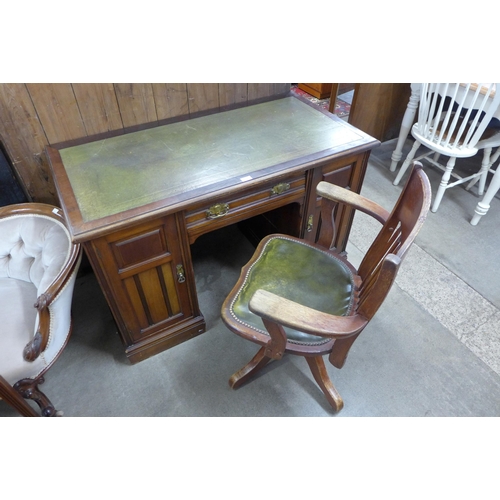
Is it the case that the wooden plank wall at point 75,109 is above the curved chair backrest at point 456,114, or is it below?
above

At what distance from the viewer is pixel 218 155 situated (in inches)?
52.7

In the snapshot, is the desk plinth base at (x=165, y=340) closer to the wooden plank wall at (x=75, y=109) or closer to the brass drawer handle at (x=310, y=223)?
the brass drawer handle at (x=310, y=223)

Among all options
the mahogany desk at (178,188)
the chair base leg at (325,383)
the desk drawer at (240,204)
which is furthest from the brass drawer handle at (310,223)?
the chair base leg at (325,383)

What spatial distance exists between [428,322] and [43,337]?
63.6 inches

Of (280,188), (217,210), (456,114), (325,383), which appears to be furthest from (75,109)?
(456,114)

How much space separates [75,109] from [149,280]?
0.71 meters

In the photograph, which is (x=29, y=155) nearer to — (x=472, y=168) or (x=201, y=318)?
(x=201, y=318)

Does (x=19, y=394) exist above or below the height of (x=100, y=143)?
below

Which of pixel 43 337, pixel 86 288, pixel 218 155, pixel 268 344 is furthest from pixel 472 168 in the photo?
pixel 43 337

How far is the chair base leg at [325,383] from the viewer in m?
1.38

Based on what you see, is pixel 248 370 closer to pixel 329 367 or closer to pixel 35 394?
pixel 329 367

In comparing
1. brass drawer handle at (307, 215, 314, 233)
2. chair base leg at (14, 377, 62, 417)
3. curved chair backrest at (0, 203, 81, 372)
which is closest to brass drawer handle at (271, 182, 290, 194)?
brass drawer handle at (307, 215, 314, 233)

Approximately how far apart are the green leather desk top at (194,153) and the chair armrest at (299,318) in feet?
1.45
